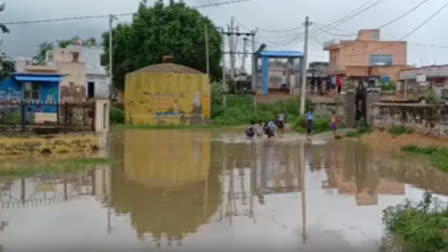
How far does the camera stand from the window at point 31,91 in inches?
1529

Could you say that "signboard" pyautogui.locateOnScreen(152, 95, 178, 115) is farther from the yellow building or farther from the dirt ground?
the dirt ground

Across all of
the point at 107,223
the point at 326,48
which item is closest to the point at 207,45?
the point at 326,48

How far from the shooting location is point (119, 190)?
15.6m

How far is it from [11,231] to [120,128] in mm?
33374

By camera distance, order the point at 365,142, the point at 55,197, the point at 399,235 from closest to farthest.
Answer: the point at 399,235, the point at 55,197, the point at 365,142

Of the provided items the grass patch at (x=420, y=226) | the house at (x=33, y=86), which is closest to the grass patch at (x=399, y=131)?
the house at (x=33, y=86)

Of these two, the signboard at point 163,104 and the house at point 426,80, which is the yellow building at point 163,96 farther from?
the house at point 426,80

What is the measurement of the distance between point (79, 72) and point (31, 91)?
9271 millimetres

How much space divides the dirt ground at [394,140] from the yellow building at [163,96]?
727 inches

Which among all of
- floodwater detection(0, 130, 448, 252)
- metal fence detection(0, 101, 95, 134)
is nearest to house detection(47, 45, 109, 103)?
metal fence detection(0, 101, 95, 134)

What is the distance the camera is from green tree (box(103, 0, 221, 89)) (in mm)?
55562

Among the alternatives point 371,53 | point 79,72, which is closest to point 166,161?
point 79,72

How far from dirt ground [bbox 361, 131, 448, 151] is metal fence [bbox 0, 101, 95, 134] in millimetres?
11985

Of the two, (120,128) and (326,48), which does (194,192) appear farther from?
(326,48)
